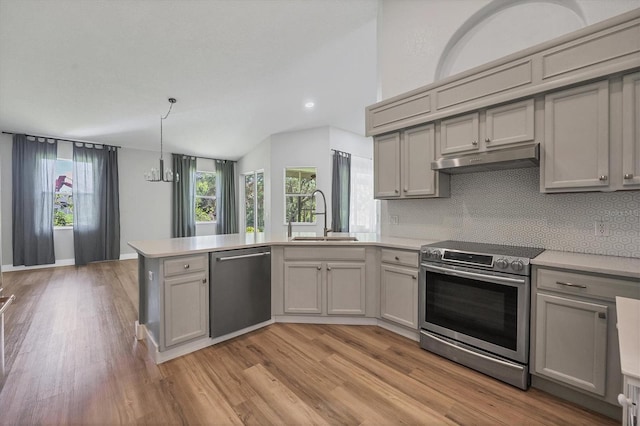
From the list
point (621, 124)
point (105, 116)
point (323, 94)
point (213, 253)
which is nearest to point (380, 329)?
point (213, 253)

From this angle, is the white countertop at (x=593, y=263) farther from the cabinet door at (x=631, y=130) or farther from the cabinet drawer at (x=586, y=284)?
the cabinet door at (x=631, y=130)

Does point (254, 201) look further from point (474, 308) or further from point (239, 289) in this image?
point (474, 308)

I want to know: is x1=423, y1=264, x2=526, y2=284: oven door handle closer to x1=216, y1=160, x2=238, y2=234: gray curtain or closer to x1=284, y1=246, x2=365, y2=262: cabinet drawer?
x1=284, y1=246, x2=365, y2=262: cabinet drawer

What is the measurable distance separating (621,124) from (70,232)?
8349 mm

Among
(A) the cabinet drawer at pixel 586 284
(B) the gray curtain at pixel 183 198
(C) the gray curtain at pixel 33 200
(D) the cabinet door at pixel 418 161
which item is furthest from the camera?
(B) the gray curtain at pixel 183 198

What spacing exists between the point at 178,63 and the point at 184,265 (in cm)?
279

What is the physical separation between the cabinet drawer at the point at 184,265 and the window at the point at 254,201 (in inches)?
197

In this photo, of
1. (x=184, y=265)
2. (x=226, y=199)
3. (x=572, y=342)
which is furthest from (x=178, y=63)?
(x=226, y=199)

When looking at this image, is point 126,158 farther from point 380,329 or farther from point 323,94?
point 380,329

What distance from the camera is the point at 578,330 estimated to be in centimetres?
159

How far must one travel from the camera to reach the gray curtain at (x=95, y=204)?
578 centimetres

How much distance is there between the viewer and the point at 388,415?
156 centimetres

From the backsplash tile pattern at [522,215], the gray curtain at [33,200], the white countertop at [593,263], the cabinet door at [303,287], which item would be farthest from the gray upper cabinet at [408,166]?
the gray curtain at [33,200]

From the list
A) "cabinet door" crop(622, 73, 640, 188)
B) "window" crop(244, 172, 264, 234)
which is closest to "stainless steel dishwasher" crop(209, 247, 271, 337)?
"cabinet door" crop(622, 73, 640, 188)
